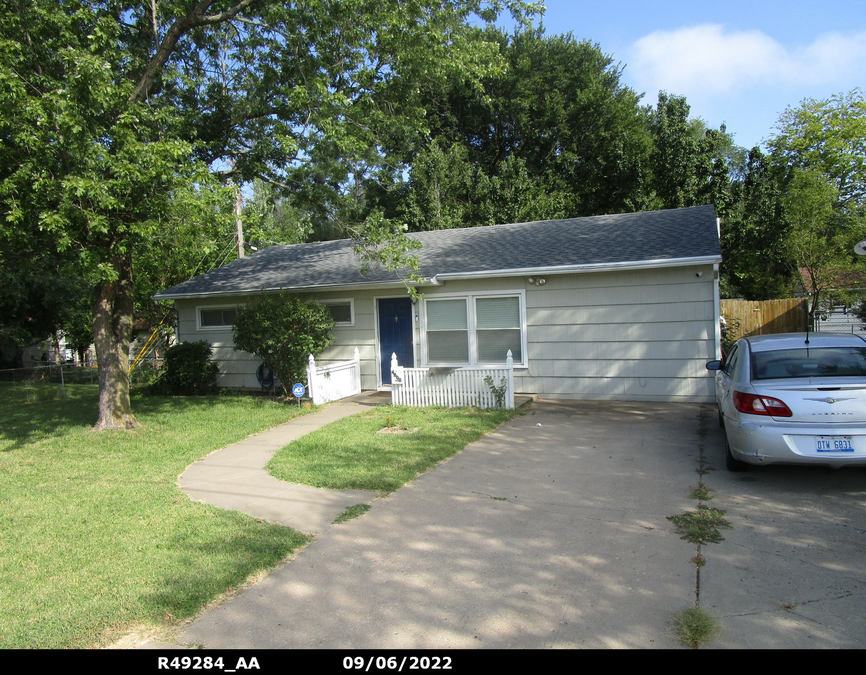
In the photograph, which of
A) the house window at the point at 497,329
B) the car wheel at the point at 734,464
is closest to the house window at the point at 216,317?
the house window at the point at 497,329

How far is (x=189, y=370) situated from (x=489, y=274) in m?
7.82

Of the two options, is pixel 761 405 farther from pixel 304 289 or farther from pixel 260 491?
pixel 304 289

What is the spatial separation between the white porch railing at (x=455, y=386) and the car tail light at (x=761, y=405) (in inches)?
196

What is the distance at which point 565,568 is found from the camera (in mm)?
4434

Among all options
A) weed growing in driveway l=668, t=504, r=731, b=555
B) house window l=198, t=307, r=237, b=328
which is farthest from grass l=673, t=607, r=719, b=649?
house window l=198, t=307, r=237, b=328

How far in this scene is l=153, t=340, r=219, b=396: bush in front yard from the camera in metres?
14.9

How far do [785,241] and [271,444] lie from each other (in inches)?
704

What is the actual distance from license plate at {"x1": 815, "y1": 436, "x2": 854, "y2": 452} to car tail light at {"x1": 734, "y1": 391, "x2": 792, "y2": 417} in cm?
34

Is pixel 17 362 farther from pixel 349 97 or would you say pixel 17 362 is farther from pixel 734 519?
pixel 734 519

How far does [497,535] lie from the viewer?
514 centimetres

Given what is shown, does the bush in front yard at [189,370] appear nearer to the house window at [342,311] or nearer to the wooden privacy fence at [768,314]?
the house window at [342,311]

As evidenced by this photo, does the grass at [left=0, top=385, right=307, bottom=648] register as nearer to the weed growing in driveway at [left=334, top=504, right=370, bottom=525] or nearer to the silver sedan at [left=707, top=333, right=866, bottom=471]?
the weed growing in driveway at [left=334, top=504, right=370, bottom=525]
